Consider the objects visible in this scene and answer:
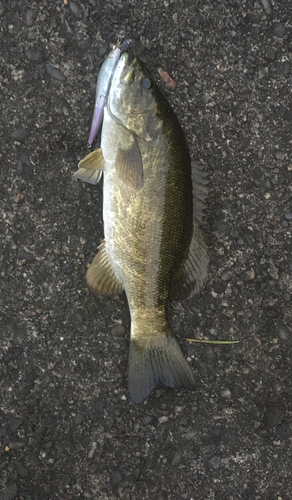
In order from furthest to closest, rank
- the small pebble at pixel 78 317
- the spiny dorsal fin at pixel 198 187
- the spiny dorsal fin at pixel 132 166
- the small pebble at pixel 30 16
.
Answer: the small pebble at pixel 78 317 < the small pebble at pixel 30 16 < the spiny dorsal fin at pixel 198 187 < the spiny dorsal fin at pixel 132 166

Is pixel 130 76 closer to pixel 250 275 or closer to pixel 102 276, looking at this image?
pixel 102 276

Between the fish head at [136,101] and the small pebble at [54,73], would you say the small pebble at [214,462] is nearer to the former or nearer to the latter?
the fish head at [136,101]

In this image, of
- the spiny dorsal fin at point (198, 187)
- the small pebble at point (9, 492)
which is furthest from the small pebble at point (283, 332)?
the small pebble at point (9, 492)

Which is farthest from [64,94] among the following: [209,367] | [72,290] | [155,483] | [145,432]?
[155,483]

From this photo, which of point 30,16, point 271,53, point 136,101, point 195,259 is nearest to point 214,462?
point 195,259

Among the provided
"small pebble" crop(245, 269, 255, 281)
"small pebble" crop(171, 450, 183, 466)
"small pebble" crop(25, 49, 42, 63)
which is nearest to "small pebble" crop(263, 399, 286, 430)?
"small pebble" crop(171, 450, 183, 466)

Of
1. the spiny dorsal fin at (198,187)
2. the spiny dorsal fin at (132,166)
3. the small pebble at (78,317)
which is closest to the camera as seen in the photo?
the spiny dorsal fin at (132,166)

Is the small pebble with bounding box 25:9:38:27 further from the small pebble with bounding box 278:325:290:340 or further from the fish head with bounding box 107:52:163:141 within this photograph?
the small pebble with bounding box 278:325:290:340
